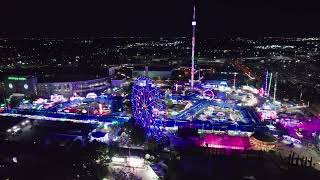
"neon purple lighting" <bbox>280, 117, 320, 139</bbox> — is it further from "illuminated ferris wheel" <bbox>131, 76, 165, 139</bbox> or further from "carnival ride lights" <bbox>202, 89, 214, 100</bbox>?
"illuminated ferris wheel" <bbox>131, 76, 165, 139</bbox>

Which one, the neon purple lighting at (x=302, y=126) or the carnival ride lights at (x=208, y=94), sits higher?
the carnival ride lights at (x=208, y=94)

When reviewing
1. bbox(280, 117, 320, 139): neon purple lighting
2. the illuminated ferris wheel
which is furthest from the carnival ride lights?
the illuminated ferris wheel

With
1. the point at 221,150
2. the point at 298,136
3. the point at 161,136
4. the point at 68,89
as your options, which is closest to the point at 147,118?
the point at 161,136

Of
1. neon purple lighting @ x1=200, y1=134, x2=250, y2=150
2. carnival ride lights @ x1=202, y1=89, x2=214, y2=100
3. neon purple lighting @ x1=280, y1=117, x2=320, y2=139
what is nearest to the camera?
neon purple lighting @ x1=200, y1=134, x2=250, y2=150

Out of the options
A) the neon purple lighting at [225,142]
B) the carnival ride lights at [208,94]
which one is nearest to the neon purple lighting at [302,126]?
the neon purple lighting at [225,142]

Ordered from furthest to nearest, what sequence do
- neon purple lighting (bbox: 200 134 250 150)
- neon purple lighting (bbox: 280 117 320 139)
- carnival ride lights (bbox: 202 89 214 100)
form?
1. carnival ride lights (bbox: 202 89 214 100)
2. neon purple lighting (bbox: 280 117 320 139)
3. neon purple lighting (bbox: 200 134 250 150)

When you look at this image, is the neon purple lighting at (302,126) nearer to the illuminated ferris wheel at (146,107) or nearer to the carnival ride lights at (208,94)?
the carnival ride lights at (208,94)

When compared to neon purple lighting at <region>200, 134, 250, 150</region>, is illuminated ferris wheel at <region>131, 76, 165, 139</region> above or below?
above

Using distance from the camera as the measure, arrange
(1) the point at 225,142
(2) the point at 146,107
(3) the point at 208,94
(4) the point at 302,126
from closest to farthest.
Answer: (1) the point at 225,142 → (2) the point at 146,107 → (4) the point at 302,126 → (3) the point at 208,94

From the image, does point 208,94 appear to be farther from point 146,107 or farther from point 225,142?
point 146,107

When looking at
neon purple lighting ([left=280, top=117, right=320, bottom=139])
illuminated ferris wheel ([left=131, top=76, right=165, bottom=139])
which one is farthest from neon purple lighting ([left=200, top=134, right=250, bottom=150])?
neon purple lighting ([left=280, top=117, right=320, bottom=139])

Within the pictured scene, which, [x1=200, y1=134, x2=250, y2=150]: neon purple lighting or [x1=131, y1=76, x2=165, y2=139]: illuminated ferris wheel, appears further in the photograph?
[x1=131, y1=76, x2=165, y2=139]: illuminated ferris wheel

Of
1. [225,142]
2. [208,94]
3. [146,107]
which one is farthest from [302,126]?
[146,107]
